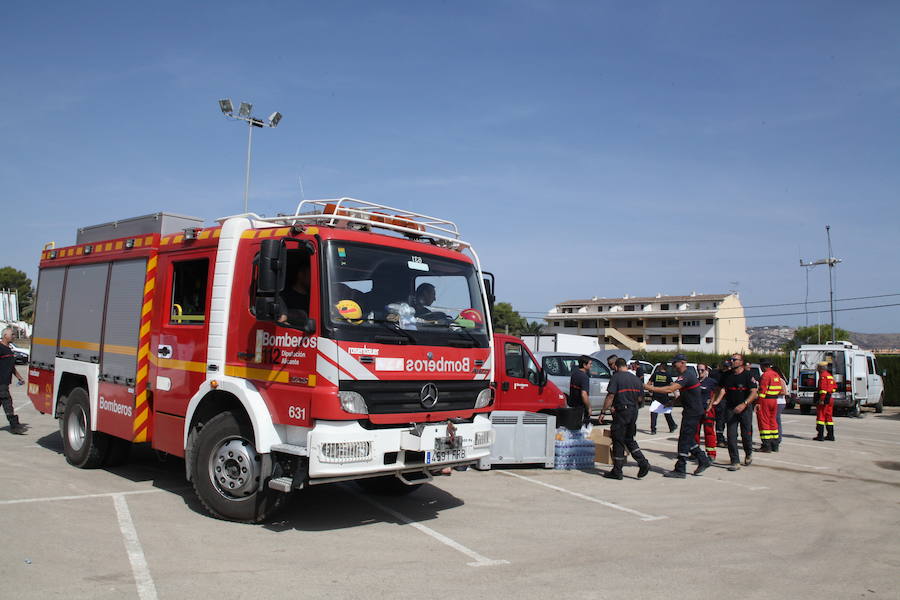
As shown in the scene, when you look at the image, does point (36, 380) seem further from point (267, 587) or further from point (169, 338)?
point (267, 587)

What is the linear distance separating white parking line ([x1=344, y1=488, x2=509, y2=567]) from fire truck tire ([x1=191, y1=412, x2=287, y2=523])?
1.32 metres

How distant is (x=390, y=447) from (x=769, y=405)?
364 inches


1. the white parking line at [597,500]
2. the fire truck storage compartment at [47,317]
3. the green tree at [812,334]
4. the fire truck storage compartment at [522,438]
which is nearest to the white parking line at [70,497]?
the fire truck storage compartment at [47,317]

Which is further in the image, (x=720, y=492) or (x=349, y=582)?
(x=720, y=492)

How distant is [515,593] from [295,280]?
3140 millimetres

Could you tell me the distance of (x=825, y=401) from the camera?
14.4 metres

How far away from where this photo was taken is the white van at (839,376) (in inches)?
863

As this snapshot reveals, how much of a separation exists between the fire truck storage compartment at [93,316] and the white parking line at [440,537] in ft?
10.1

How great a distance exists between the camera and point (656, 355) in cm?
4353

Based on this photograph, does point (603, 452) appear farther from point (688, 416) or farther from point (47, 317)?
point (47, 317)

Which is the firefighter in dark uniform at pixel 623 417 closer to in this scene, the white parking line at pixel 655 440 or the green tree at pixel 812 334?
the white parking line at pixel 655 440

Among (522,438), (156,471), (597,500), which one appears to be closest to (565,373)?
(522,438)

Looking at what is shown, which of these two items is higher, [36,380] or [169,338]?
[169,338]

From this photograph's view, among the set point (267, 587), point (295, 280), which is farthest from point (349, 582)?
point (295, 280)
